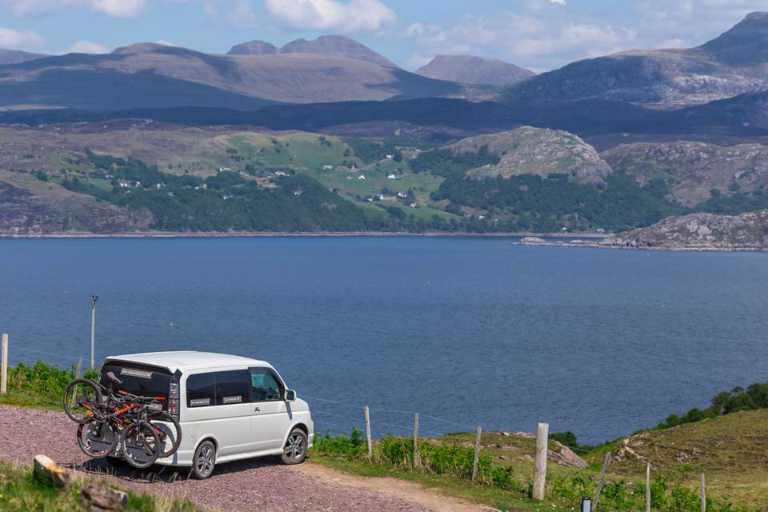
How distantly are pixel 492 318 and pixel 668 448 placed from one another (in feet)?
419

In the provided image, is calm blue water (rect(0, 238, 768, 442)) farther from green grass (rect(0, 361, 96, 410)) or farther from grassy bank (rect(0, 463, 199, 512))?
grassy bank (rect(0, 463, 199, 512))

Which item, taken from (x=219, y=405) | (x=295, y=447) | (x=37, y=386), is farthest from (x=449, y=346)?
(x=219, y=405)

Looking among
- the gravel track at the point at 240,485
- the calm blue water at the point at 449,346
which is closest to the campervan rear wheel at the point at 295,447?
the gravel track at the point at 240,485

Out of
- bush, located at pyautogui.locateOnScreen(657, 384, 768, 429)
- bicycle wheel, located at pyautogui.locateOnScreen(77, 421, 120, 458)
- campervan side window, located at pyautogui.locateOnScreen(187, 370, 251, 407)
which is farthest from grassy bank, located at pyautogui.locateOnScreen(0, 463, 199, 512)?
bush, located at pyautogui.locateOnScreen(657, 384, 768, 429)

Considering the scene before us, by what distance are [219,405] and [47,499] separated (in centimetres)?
542

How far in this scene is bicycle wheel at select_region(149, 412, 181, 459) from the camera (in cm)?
2217

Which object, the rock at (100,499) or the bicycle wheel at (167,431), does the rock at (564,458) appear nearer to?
the bicycle wheel at (167,431)

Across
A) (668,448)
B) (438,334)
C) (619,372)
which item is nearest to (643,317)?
(438,334)

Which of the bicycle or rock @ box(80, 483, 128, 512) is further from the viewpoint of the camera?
the bicycle

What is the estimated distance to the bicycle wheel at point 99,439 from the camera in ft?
73.9

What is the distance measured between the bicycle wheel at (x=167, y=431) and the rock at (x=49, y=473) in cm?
311

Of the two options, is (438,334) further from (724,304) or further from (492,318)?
(724,304)

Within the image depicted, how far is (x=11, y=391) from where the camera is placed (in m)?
33.1

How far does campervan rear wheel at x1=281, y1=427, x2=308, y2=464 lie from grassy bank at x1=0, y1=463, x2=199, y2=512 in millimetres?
5699
